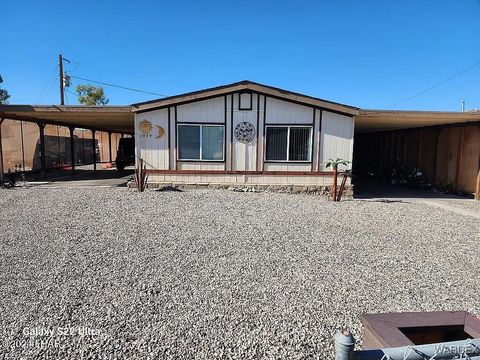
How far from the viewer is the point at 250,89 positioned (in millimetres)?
9992

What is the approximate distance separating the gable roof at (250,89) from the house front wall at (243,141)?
191mm

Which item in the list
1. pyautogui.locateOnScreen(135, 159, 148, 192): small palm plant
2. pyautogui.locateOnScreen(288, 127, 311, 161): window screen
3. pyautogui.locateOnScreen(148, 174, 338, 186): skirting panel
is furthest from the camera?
pyautogui.locateOnScreen(148, 174, 338, 186): skirting panel

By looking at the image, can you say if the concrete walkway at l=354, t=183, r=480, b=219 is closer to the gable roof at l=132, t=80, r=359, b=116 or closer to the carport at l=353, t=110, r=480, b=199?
the carport at l=353, t=110, r=480, b=199

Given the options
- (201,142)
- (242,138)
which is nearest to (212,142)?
(201,142)

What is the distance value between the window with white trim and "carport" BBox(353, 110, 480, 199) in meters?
4.45

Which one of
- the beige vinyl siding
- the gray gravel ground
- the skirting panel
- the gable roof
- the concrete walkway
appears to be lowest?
the gray gravel ground

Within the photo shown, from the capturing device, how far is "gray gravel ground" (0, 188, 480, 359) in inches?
102

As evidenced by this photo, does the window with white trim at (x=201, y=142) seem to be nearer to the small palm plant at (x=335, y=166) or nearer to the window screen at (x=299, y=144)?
the window screen at (x=299, y=144)

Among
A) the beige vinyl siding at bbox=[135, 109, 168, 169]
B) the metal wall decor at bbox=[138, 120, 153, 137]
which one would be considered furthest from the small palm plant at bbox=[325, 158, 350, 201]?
the metal wall decor at bbox=[138, 120, 153, 137]

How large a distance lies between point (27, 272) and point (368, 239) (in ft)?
16.2

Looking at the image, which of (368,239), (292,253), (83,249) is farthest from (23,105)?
(368,239)

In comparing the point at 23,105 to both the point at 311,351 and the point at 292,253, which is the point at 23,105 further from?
the point at 311,351

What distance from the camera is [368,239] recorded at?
556 cm

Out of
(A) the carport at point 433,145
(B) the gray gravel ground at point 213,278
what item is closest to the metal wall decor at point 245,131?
(A) the carport at point 433,145
